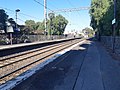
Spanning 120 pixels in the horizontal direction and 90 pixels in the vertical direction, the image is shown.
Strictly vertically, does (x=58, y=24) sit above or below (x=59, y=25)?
above

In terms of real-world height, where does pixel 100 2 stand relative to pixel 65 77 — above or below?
above

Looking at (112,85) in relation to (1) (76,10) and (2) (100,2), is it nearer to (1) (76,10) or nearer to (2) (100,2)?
(2) (100,2)

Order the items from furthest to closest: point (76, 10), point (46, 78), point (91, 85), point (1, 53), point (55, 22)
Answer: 1. point (55, 22)
2. point (76, 10)
3. point (1, 53)
4. point (46, 78)
5. point (91, 85)

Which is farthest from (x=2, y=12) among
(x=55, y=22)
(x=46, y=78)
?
(x=46, y=78)

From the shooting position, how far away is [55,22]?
12519 centimetres

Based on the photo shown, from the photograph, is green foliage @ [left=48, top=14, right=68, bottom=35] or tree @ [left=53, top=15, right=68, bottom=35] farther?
tree @ [left=53, top=15, right=68, bottom=35]

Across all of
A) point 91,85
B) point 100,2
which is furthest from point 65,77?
point 100,2

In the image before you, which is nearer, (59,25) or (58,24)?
(58,24)

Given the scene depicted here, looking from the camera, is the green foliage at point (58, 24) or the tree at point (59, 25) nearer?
the green foliage at point (58, 24)

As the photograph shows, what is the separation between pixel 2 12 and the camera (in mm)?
75938

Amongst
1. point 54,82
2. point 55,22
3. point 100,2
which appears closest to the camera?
point 54,82

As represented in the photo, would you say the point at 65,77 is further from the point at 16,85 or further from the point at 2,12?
the point at 2,12

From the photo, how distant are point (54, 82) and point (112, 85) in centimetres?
218

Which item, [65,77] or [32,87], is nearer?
[32,87]
